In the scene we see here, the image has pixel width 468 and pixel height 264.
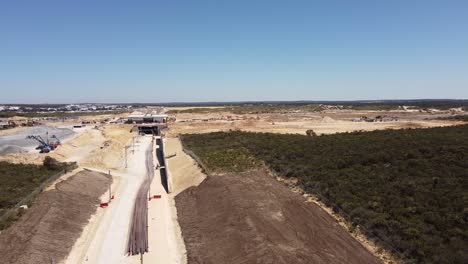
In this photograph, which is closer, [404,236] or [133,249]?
[404,236]

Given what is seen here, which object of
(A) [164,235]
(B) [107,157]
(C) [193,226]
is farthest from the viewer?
(B) [107,157]

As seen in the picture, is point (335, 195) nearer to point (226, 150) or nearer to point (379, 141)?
point (379, 141)

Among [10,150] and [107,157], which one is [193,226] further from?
[10,150]

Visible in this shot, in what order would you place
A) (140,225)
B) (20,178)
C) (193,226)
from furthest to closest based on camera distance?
(20,178), (140,225), (193,226)

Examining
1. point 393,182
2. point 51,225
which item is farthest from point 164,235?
point 393,182

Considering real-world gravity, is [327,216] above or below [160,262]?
above

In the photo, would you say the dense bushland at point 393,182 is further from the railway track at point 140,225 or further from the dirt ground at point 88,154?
the dirt ground at point 88,154

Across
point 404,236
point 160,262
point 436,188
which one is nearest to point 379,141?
point 436,188
